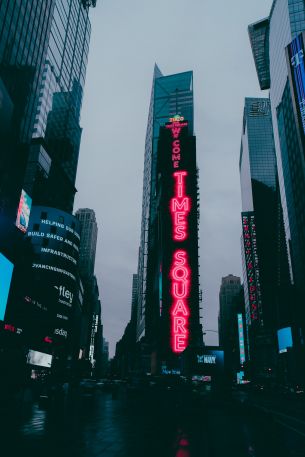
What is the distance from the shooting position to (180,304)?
4738cm

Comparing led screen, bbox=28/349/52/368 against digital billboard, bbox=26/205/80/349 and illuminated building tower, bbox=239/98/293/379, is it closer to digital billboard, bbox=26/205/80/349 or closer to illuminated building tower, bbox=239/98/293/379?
digital billboard, bbox=26/205/80/349

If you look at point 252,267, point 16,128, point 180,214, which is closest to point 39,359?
point 180,214

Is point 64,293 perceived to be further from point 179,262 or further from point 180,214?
point 180,214

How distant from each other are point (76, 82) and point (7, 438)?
430ft

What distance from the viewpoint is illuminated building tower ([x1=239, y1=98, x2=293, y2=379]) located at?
397 ft

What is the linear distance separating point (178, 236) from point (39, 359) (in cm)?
4048

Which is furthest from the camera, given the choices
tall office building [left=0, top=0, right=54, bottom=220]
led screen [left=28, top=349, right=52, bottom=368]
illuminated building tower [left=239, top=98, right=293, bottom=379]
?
illuminated building tower [left=239, top=98, right=293, bottom=379]

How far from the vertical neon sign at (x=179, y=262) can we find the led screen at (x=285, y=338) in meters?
52.9

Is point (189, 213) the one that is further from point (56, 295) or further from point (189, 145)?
point (56, 295)

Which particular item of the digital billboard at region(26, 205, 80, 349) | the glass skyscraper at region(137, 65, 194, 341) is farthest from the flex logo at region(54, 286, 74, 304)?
the glass skyscraper at region(137, 65, 194, 341)

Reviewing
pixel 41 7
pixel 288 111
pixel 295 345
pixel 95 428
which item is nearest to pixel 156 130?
pixel 288 111

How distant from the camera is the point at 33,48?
67125 mm

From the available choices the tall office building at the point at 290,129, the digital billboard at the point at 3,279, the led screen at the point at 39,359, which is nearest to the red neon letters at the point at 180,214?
the digital billboard at the point at 3,279

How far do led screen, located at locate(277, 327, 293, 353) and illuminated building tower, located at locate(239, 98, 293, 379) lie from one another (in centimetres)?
293
